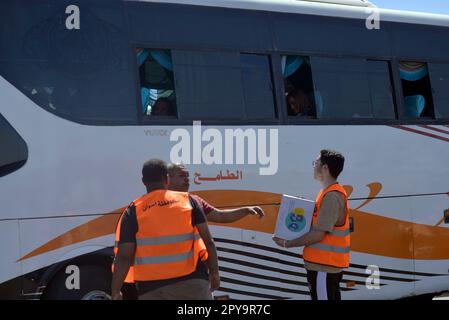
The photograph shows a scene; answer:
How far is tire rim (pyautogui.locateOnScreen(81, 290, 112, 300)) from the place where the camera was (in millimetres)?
5582

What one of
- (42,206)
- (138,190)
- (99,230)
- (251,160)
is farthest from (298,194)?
(42,206)

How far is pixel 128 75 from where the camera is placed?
5.68m

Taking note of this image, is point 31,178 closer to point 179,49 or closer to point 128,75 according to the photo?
point 128,75

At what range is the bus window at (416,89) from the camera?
716 cm

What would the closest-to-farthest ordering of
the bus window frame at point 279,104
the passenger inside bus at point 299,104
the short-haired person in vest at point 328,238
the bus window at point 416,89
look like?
the short-haired person in vest at point 328,238
the bus window frame at point 279,104
the passenger inside bus at point 299,104
the bus window at point 416,89

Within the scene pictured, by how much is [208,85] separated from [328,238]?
213cm

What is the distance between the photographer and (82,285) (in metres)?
5.57

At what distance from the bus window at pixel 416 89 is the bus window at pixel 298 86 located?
138 cm

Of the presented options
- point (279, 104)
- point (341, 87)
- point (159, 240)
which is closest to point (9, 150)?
point (159, 240)

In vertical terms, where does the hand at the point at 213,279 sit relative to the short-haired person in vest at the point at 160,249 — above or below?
below

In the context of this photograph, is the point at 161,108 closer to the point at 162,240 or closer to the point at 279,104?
the point at 279,104

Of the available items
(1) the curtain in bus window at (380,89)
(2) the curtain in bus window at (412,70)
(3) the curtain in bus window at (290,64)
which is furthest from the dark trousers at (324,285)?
(2) the curtain in bus window at (412,70)

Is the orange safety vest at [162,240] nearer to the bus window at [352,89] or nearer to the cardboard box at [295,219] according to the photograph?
the cardboard box at [295,219]
